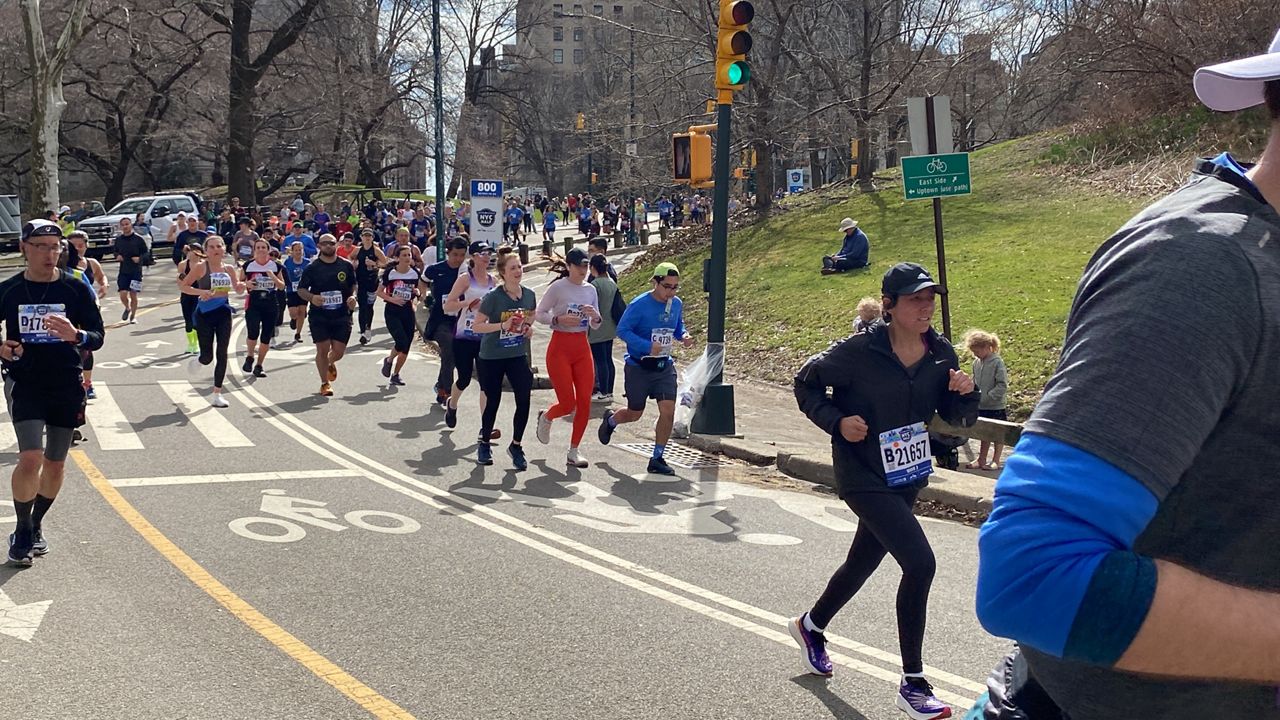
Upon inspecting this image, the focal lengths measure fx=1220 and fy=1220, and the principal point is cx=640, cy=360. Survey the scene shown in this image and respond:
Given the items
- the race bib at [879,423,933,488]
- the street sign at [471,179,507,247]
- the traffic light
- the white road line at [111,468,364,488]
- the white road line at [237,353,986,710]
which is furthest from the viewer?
the street sign at [471,179,507,247]

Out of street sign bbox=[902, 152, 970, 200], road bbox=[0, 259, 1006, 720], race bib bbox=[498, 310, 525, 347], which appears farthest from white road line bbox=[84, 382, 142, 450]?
street sign bbox=[902, 152, 970, 200]

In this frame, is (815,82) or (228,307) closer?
(228,307)

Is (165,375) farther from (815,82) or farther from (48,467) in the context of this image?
(815,82)

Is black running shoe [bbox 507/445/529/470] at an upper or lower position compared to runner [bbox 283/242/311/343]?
lower

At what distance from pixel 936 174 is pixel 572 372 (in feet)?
15.1

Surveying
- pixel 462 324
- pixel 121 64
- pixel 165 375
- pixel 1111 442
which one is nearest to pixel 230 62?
pixel 121 64

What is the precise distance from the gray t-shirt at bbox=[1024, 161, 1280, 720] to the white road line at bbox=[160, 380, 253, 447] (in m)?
11.8

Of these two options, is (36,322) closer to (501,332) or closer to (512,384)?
(501,332)

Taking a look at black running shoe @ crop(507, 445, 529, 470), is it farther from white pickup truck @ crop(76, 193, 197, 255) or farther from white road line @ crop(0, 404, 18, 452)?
white pickup truck @ crop(76, 193, 197, 255)

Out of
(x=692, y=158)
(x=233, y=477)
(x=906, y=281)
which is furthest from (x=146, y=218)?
(x=906, y=281)

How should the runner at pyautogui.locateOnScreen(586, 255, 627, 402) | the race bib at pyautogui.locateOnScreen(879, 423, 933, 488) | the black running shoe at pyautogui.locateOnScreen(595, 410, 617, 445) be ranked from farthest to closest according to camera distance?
1. the runner at pyautogui.locateOnScreen(586, 255, 627, 402)
2. the black running shoe at pyautogui.locateOnScreen(595, 410, 617, 445)
3. the race bib at pyautogui.locateOnScreen(879, 423, 933, 488)

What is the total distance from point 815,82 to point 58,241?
29141mm

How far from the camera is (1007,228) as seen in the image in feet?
74.7

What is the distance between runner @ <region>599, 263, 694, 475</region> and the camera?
455 inches
